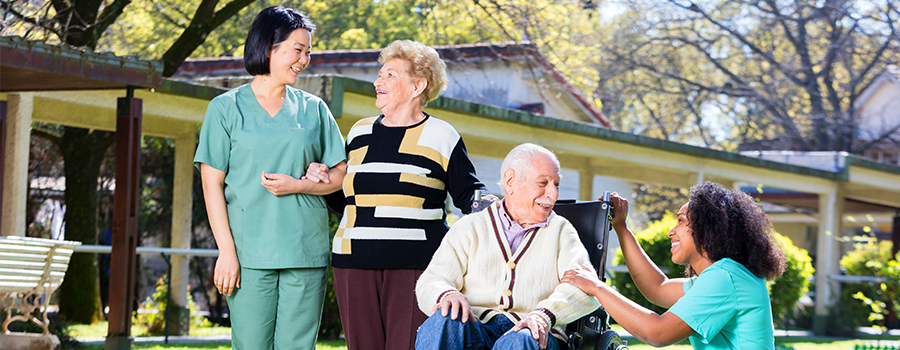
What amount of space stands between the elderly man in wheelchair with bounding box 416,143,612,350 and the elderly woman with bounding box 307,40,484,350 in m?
0.22

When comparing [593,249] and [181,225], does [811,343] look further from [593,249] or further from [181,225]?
[593,249]

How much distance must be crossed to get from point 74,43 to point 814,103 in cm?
2426

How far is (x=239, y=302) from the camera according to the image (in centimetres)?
312

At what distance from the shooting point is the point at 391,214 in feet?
11.0

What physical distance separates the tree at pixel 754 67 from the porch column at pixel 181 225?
18.2 m

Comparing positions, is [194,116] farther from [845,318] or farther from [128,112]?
[845,318]

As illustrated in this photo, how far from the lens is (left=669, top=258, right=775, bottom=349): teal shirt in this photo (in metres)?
3.03

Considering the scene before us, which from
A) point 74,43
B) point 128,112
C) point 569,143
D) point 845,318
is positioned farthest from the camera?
point 845,318

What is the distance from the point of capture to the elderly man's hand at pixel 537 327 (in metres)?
2.79

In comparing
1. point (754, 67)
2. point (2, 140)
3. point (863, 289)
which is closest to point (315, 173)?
point (2, 140)

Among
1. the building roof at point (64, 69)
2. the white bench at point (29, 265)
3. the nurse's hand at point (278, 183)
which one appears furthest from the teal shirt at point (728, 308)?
the white bench at point (29, 265)

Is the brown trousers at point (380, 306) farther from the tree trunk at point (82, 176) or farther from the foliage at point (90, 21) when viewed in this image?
the tree trunk at point (82, 176)

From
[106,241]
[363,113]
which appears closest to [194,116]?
[363,113]

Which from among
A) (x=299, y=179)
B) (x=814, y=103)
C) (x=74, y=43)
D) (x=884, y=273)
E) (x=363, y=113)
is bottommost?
(x=884, y=273)
